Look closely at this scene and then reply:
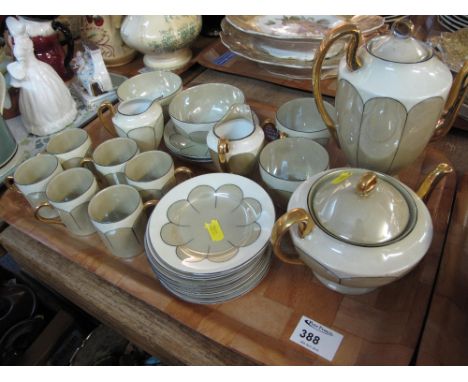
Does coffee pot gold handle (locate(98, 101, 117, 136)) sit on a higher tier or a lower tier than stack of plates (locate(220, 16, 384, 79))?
lower

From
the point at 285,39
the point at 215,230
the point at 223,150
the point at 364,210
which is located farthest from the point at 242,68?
the point at 364,210

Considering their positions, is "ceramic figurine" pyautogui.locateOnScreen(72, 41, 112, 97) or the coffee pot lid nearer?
the coffee pot lid

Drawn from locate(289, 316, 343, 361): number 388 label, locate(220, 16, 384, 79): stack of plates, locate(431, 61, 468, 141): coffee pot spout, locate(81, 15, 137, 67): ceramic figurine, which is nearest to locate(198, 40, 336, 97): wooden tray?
locate(220, 16, 384, 79): stack of plates

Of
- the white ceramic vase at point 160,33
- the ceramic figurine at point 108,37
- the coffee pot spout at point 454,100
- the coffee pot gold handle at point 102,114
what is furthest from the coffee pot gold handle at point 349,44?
the ceramic figurine at point 108,37

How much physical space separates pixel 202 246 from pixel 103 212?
190 millimetres

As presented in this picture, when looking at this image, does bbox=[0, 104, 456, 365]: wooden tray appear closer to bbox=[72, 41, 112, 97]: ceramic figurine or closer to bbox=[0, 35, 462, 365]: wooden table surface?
bbox=[0, 35, 462, 365]: wooden table surface

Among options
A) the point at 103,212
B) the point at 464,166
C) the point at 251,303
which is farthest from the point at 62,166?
the point at 464,166

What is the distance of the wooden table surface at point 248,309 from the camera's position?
0.49 metres

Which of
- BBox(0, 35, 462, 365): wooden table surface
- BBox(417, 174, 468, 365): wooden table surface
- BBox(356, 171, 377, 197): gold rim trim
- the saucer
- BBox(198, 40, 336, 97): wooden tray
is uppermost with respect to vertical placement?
BBox(356, 171, 377, 197): gold rim trim

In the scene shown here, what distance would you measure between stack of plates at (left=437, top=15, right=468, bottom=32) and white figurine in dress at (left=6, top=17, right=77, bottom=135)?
1.01 m

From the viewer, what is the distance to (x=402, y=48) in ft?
1.65

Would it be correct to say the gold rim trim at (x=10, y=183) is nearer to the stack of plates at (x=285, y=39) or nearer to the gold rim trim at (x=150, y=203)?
the gold rim trim at (x=150, y=203)

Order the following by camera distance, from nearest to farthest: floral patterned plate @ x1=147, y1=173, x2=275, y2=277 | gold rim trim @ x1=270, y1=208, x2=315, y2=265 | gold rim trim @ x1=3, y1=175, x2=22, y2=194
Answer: gold rim trim @ x1=270, y1=208, x2=315, y2=265 → floral patterned plate @ x1=147, y1=173, x2=275, y2=277 → gold rim trim @ x1=3, y1=175, x2=22, y2=194

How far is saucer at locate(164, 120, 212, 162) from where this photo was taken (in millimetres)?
760
